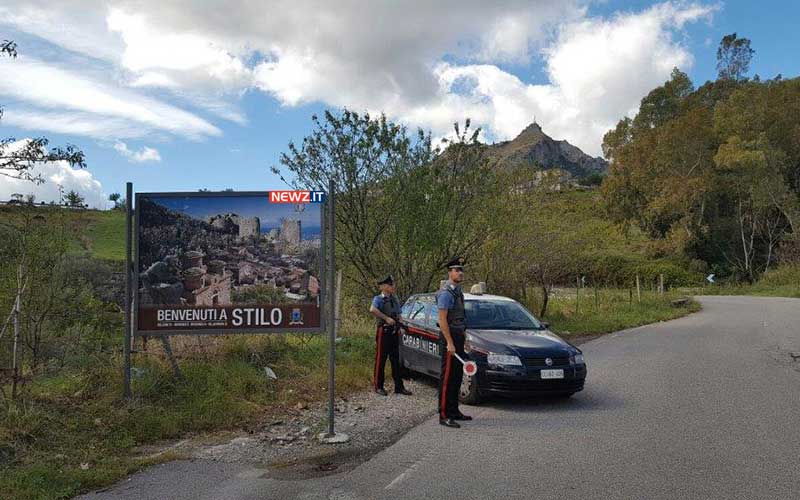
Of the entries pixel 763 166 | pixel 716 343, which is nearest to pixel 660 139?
pixel 763 166

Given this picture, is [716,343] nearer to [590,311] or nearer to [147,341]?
[590,311]

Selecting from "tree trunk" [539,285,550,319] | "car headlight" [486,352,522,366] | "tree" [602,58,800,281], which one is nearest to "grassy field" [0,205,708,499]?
"car headlight" [486,352,522,366]

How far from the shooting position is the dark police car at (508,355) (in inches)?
339

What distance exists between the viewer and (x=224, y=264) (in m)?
8.03

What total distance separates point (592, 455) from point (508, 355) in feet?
7.92

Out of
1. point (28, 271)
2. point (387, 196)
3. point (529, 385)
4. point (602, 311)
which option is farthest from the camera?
point (602, 311)

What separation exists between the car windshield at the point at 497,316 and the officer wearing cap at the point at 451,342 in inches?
65.6

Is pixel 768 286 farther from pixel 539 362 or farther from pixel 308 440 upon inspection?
pixel 308 440

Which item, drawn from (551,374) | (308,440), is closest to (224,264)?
(308,440)

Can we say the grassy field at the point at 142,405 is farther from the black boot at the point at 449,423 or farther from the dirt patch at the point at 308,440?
the black boot at the point at 449,423

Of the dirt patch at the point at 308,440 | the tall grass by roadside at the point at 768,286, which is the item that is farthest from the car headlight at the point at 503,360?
the tall grass by roadside at the point at 768,286

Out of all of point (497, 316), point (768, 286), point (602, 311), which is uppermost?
point (497, 316)

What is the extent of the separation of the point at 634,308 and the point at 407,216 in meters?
16.6

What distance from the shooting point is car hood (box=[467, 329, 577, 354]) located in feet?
29.0
